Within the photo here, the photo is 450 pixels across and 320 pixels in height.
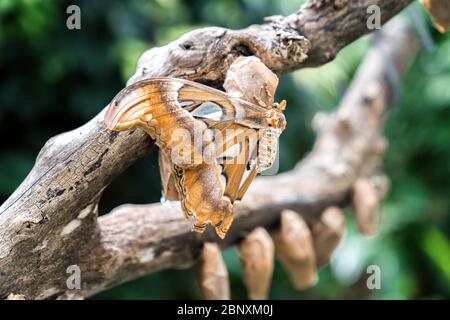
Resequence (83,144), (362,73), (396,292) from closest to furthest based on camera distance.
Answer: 1. (83,144)
2. (362,73)
3. (396,292)

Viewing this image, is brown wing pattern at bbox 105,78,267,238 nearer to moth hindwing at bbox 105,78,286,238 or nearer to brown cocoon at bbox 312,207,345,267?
moth hindwing at bbox 105,78,286,238

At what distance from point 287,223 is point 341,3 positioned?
726 millimetres

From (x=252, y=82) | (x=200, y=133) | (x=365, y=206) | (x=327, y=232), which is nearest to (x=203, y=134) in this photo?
(x=200, y=133)

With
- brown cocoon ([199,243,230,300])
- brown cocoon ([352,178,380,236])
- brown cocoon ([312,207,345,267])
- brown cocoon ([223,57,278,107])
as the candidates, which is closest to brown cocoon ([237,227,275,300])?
brown cocoon ([199,243,230,300])

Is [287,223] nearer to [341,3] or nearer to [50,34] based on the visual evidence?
[341,3]

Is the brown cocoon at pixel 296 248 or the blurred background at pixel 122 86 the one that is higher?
the blurred background at pixel 122 86

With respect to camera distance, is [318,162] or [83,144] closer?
[83,144]

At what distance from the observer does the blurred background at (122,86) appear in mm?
2344

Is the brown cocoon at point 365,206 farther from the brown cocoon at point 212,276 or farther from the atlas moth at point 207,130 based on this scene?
the atlas moth at point 207,130

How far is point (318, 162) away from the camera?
227cm

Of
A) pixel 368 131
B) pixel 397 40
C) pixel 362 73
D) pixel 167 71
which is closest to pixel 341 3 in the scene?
pixel 167 71

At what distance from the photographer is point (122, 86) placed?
8.01 feet

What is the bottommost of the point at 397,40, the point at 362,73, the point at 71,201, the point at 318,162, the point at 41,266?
the point at 41,266

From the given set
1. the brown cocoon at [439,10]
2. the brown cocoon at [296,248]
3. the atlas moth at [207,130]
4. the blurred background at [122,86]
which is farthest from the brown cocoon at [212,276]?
the brown cocoon at [439,10]
